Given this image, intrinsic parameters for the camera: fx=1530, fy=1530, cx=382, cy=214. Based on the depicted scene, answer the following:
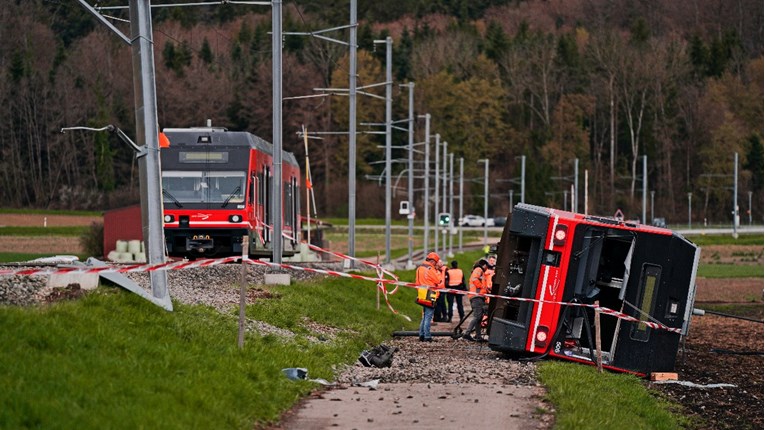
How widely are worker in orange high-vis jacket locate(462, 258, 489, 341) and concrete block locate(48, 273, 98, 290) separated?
7.11 metres

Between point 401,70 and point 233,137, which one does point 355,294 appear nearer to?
point 233,137

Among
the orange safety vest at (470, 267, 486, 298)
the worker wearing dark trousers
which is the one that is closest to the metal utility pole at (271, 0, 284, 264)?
the orange safety vest at (470, 267, 486, 298)

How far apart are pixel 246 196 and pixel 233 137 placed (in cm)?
155

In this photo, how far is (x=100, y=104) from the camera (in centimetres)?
7144

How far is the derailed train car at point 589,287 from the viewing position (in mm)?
22188

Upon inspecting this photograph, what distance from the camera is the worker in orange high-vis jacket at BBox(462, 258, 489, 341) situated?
1029 inches

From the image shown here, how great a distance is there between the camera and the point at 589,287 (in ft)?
74.2

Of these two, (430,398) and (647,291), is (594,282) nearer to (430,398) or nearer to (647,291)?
(647,291)

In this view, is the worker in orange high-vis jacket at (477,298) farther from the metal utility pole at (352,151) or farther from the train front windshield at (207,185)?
the metal utility pole at (352,151)

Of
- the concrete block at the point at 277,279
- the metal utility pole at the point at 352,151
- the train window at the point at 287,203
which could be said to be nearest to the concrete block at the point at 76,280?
the concrete block at the point at 277,279

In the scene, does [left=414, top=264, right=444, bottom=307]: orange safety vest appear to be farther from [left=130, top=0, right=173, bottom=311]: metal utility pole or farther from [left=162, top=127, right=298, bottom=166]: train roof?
[left=162, top=127, right=298, bottom=166]: train roof

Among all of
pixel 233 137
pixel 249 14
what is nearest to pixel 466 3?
pixel 249 14

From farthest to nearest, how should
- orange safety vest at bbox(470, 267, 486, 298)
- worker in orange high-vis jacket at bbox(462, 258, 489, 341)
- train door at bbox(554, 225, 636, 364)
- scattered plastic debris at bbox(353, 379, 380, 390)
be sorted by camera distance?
1. orange safety vest at bbox(470, 267, 486, 298)
2. worker in orange high-vis jacket at bbox(462, 258, 489, 341)
3. train door at bbox(554, 225, 636, 364)
4. scattered plastic debris at bbox(353, 379, 380, 390)

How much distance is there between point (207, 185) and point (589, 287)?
53.8ft
